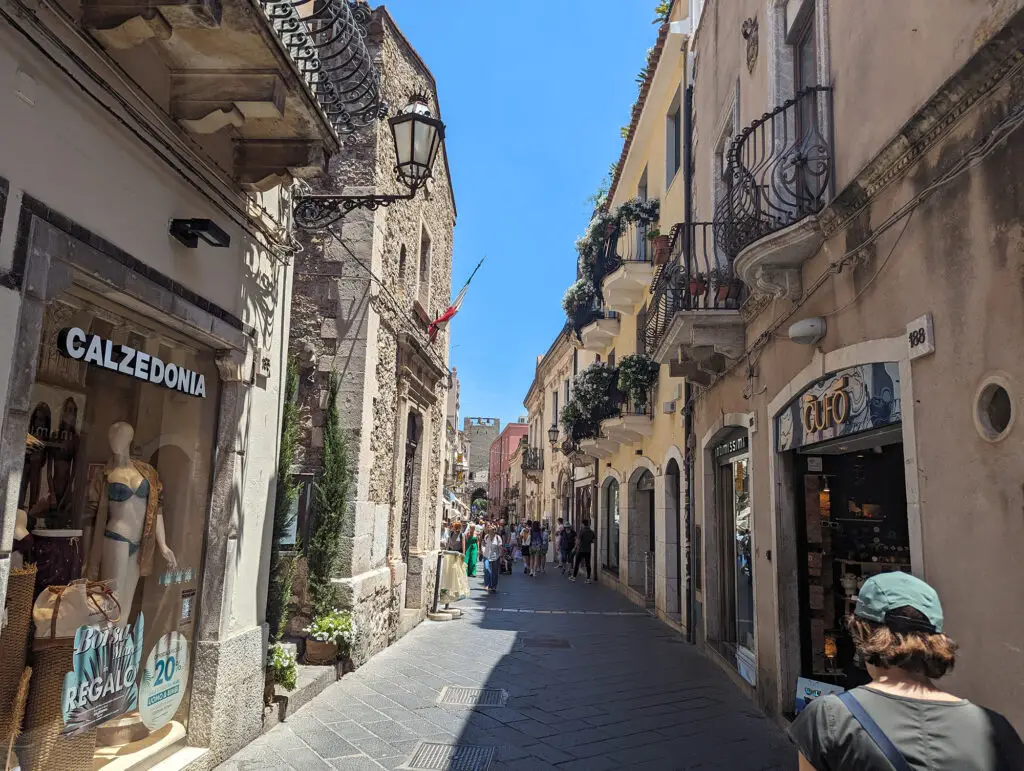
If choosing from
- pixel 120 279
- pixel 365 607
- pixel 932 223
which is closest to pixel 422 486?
pixel 365 607

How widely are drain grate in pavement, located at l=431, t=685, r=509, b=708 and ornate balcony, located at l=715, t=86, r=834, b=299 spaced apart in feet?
14.3

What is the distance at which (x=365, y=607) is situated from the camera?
8.02 metres

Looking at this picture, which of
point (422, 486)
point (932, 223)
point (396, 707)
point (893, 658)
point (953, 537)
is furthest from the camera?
point (422, 486)

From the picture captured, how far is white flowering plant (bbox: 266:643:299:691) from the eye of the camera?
18.6 feet

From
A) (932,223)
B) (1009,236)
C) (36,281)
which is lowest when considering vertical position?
(36,281)

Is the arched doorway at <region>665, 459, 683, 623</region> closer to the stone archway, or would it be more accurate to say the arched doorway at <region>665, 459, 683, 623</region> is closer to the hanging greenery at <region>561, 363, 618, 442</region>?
the stone archway

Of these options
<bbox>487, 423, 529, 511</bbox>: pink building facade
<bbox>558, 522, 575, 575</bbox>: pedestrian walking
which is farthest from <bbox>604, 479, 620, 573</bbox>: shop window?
<bbox>487, 423, 529, 511</bbox>: pink building facade

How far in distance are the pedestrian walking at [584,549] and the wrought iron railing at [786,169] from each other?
537 inches

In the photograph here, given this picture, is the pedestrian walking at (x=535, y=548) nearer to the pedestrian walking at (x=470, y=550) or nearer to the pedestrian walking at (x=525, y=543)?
the pedestrian walking at (x=525, y=543)

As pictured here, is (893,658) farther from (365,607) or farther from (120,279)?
(365,607)

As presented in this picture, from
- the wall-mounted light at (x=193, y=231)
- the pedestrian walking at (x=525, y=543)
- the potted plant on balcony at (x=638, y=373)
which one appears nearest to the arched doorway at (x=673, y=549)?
→ the potted plant on balcony at (x=638, y=373)

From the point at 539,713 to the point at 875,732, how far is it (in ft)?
16.2

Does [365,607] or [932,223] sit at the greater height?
[932,223]

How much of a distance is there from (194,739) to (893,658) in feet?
14.5
